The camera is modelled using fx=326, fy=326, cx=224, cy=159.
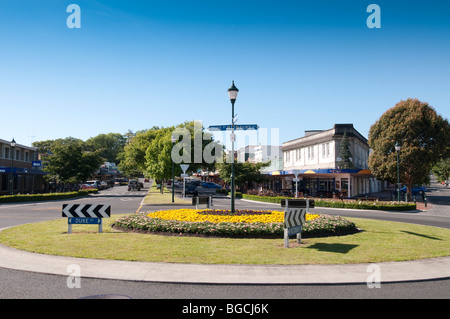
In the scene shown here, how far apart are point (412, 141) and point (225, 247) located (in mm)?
32258

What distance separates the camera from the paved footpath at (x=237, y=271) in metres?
6.80

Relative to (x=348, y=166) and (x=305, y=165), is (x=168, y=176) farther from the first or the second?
(x=348, y=166)

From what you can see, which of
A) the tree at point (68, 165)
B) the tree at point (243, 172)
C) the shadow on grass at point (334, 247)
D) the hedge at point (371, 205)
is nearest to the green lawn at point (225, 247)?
the shadow on grass at point (334, 247)

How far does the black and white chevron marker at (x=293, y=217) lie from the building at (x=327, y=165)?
85.1 ft

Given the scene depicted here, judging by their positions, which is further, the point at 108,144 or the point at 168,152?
the point at 108,144

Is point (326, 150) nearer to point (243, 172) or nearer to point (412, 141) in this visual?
point (412, 141)

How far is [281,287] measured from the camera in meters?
6.41

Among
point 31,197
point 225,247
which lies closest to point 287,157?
point 31,197

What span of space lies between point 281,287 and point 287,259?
6.79 ft

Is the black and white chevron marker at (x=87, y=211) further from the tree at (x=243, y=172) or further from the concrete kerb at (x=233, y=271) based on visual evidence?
the tree at (x=243, y=172)

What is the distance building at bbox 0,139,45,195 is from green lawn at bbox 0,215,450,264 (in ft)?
116

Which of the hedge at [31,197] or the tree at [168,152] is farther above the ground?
the tree at [168,152]

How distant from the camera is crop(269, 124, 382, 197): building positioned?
127ft

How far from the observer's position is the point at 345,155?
4006 centimetres
